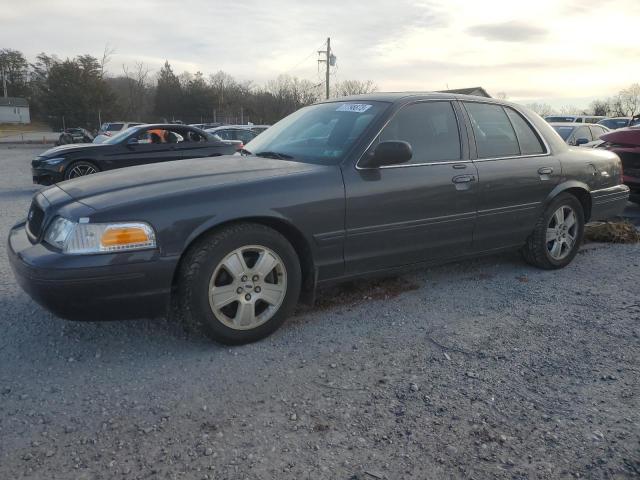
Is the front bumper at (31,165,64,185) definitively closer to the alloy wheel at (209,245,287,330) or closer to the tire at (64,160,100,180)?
the tire at (64,160,100,180)

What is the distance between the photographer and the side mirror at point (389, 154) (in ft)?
11.2

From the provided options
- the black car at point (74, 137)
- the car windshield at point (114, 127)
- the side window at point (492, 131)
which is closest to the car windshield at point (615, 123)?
the side window at point (492, 131)

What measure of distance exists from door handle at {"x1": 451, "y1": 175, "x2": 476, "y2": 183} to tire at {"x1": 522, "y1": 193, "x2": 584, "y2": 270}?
3.30 feet

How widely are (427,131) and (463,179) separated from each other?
0.46 m

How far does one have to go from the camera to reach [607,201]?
514cm

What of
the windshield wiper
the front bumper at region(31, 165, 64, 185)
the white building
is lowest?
the front bumper at region(31, 165, 64, 185)

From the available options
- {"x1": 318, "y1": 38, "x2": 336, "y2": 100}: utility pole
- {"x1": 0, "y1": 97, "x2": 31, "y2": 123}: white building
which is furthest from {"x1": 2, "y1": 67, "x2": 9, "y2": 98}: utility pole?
{"x1": 318, "y1": 38, "x2": 336, "y2": 100}: utility pole

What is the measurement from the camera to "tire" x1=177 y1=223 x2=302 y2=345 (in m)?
2.96

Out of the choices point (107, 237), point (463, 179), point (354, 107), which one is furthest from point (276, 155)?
point (107, 237)

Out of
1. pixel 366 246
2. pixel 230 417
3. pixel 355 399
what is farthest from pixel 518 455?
pixel 366 246

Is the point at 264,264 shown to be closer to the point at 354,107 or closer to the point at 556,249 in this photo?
the point at 354,107

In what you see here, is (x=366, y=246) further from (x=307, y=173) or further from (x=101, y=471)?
(x=101, y=471)

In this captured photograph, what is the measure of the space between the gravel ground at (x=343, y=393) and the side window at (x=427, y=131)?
112 centimetres

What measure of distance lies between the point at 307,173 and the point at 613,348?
7.29 feet
